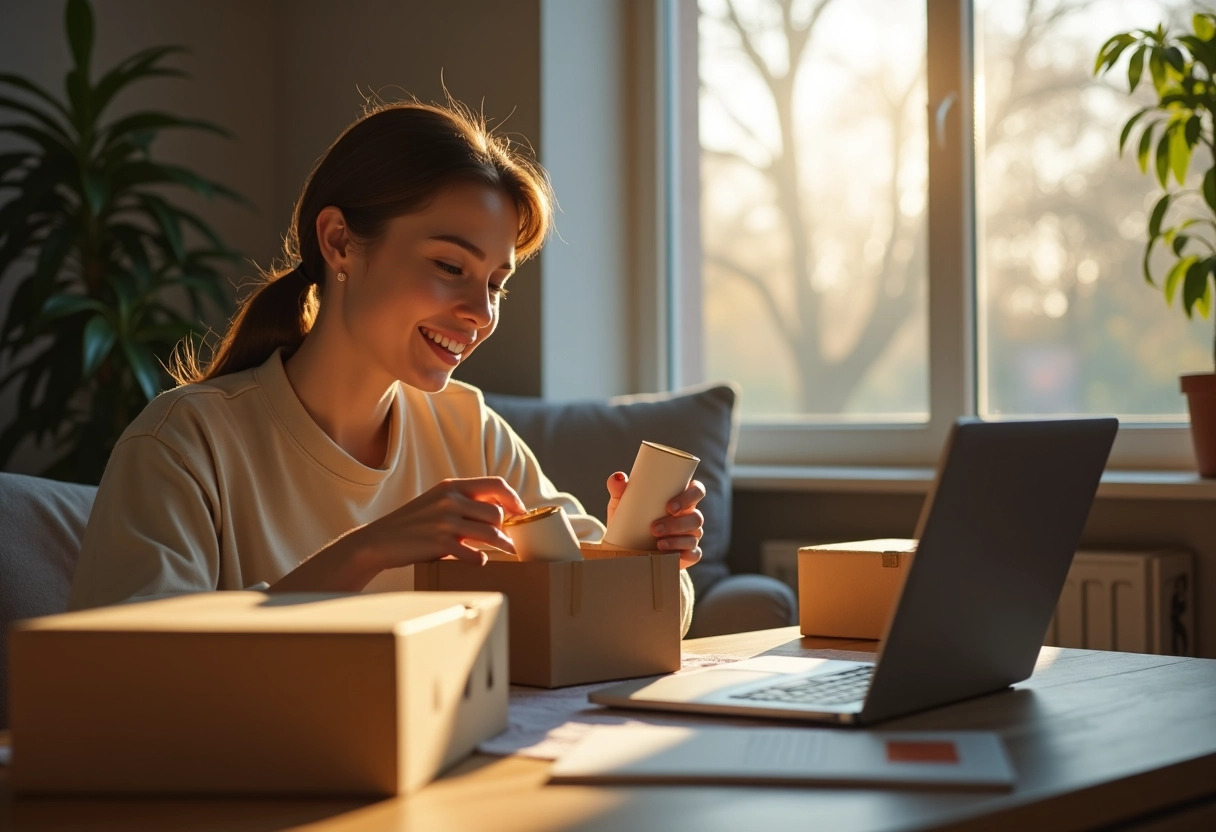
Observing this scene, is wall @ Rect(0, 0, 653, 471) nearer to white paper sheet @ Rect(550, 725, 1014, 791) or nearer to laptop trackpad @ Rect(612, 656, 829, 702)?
laptop trackpad @ Rect(612, 656, 829, 702)

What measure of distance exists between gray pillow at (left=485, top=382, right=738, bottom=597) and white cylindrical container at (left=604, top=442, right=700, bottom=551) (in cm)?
115

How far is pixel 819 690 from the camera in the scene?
1.06 meters

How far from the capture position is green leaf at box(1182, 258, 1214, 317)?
219 centimetres

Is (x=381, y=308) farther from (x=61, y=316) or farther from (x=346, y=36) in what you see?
(x=346, y=36)

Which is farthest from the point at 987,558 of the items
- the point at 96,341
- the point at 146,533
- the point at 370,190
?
the point at 96,341

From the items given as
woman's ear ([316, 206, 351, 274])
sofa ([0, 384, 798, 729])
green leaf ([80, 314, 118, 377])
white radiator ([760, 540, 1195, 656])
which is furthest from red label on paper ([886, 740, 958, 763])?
green leaf ([80, 314, 118, 377])

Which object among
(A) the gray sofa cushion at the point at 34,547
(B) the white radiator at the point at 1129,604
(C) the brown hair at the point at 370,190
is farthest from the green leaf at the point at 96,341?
(B) the white radiator at the point at 1129,604

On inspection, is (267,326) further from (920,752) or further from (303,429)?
(920,752)

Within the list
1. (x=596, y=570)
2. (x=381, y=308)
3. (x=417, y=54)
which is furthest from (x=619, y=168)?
(x=596, y=570)

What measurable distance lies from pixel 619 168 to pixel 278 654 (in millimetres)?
2553

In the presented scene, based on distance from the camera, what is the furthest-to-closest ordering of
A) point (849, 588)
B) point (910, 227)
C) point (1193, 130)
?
point (910, 227) < point (1193, 130) < point (849, 588)

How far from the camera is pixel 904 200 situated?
288 cm

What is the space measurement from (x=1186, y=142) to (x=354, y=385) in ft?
4.83

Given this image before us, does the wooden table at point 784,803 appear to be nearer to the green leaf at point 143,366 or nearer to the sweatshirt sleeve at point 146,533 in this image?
the sweatshirt sleeve at point 146,533
